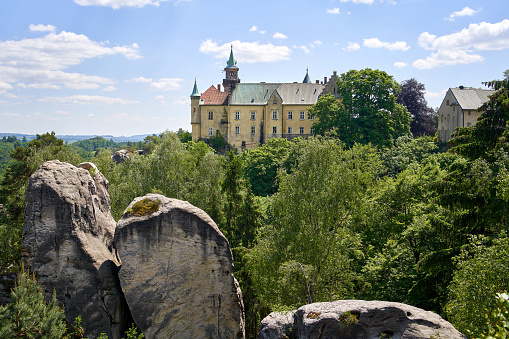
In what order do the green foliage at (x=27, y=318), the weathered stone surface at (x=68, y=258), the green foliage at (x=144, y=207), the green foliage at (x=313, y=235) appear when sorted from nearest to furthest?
1. the green foliage at (x=27, y=318)
2. the weathered stone surface at (x=68, y=258)
3. the green foliage at (x=144, y=207)
4. the green foliage at (x=313, y=235)

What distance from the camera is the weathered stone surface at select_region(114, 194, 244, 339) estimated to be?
1981cm

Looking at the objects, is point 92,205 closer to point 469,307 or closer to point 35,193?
point 35,193

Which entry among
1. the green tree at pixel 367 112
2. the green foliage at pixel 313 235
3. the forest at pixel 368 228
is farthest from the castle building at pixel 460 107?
the green foliage at pixel 313 235

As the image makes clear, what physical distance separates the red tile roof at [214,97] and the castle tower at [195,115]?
115cm

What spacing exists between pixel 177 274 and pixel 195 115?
216ft

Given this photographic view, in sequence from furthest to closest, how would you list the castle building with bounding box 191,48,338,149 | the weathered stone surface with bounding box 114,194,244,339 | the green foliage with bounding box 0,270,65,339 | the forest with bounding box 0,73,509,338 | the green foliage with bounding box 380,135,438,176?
the castle building with bounding box 191,48,338,149, the green foliage with bounding box 380,135,438,176, the weathered stone surface with bounding box 114,194,244,339, the forest with bounding box 0,73,509,338, the green foliage with bounding box 0,270,65,339

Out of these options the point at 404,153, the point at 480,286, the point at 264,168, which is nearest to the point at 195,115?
the point at 264,168

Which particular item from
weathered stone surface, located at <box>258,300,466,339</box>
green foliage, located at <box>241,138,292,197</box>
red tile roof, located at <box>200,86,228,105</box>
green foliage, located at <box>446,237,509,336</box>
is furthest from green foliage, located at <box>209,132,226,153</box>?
green foliage, located at <box>446,237,509,336</box>

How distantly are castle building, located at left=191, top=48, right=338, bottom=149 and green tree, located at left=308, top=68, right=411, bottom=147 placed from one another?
59.0ft

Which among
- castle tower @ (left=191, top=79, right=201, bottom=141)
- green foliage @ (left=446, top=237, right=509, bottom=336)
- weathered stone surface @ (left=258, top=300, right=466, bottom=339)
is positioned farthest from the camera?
castle tower @ (left=191, top=79, right=201, bottom=141)

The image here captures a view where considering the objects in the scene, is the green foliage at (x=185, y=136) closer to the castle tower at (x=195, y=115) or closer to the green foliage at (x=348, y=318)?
the castle tower at (x=195, y=115)

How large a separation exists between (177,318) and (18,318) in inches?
323

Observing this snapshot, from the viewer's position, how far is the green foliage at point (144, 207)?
2030 centimetres

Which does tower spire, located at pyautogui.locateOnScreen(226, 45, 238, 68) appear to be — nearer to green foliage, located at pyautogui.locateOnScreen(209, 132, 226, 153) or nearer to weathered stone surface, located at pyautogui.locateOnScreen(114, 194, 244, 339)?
green foliage, located at pyautogui.locateOnScreen(209, 132, 226, 153)
